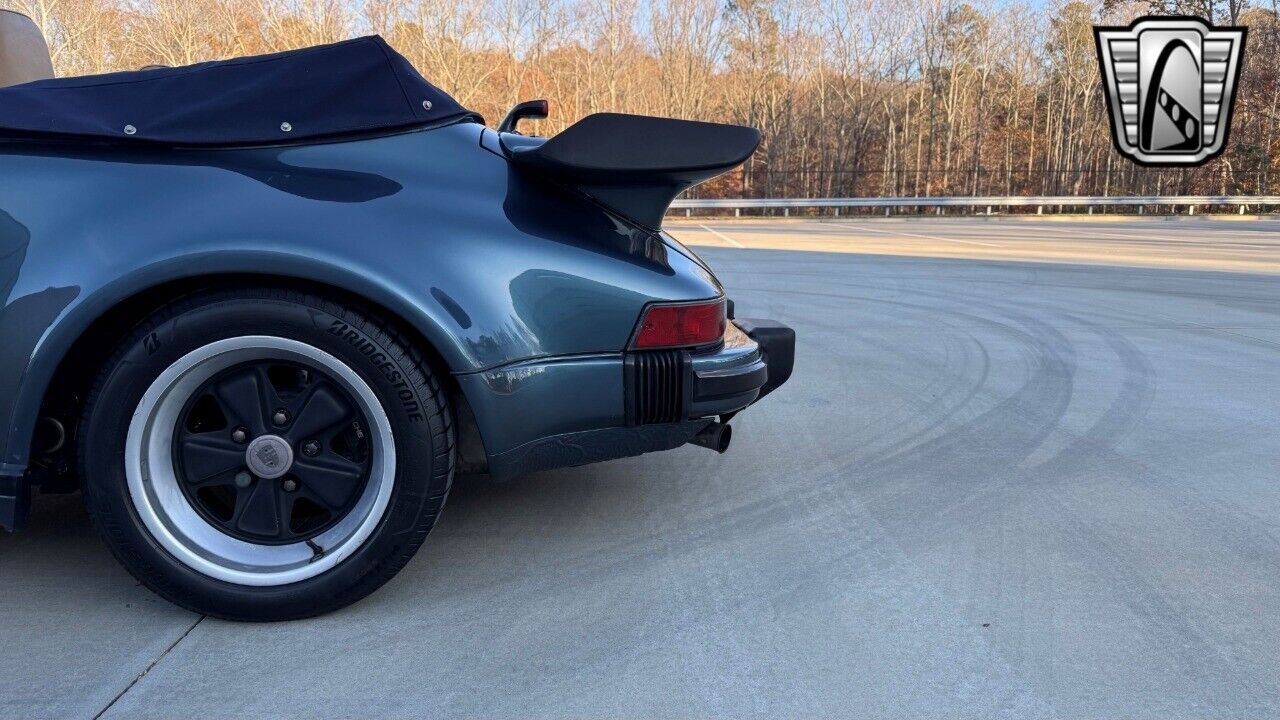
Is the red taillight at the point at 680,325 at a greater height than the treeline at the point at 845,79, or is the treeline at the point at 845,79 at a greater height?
the treeline at the point at 845,79

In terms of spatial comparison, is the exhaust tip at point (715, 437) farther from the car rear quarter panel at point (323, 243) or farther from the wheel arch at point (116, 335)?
the wheel arch at point (116, 335)

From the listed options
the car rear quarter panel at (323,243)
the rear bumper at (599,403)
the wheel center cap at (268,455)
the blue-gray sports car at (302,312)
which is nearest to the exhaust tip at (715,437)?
the rear bumper at (599,403)

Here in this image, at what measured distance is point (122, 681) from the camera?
1.99 meters

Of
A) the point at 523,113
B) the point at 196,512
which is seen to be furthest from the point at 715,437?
the point at 196,512

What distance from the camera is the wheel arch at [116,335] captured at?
2.16 m

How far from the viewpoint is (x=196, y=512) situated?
232 cm

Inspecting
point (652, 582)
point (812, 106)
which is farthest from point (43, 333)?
point (812, 106)

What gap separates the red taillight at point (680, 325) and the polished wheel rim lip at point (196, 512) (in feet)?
2.35

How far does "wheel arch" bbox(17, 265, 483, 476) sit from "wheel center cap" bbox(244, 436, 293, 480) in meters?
0.40

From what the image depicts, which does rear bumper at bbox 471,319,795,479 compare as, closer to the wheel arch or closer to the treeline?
the wheel arch

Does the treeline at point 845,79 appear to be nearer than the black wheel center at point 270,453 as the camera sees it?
No

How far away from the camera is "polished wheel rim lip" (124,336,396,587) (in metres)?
2.21

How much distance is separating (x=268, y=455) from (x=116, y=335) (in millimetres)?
482

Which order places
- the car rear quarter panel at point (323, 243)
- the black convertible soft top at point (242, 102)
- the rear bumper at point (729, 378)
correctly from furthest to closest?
the rear bumper at point (729, 378)
the black convertible soft top at point (242, 102)
the car rear quarter panel at point (323, 243)
